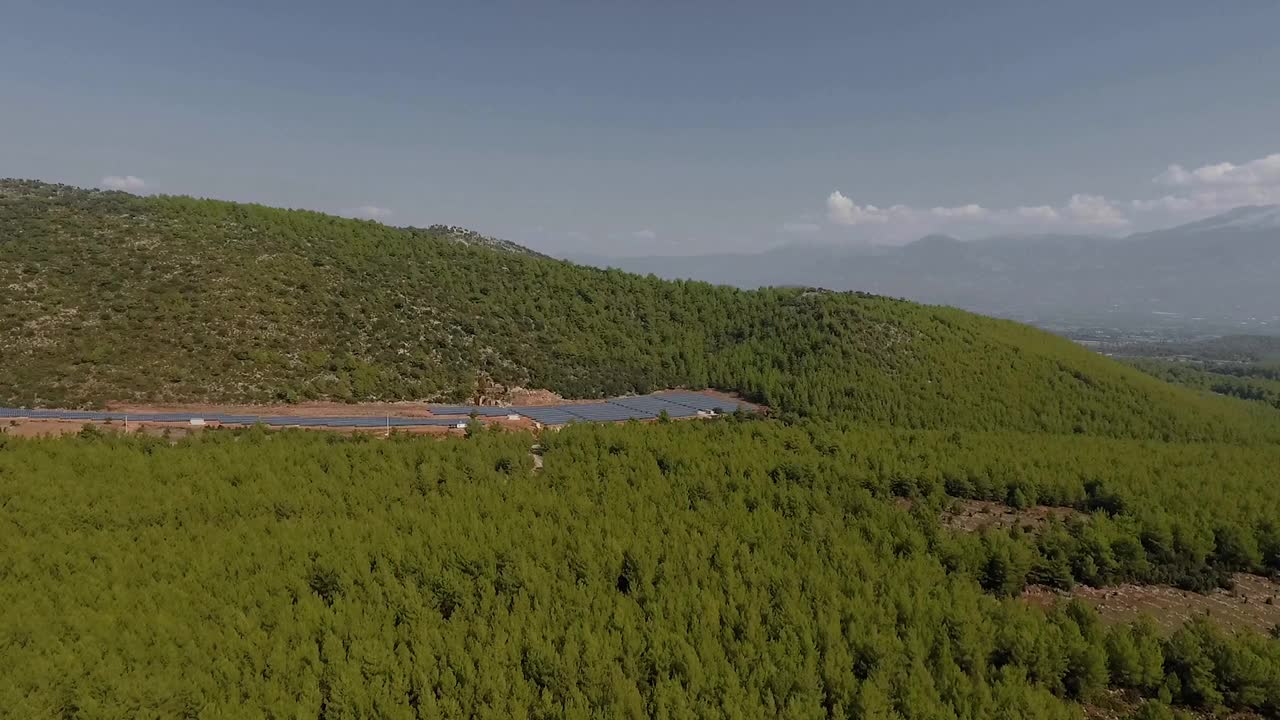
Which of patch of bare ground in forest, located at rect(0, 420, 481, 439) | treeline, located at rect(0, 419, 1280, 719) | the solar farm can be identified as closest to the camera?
treeline, located at rect(0, 419, 1280, 719)

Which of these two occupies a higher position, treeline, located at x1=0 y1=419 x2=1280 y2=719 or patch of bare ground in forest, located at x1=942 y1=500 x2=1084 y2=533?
treeline, located at x1=0 y1=419 x2=1280 y2=719

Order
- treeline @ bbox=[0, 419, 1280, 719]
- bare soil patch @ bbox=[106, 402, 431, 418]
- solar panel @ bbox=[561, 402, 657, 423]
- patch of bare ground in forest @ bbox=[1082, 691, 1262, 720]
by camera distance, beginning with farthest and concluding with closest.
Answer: solar panel @ bbox=[561, 402, 657, 423] < bare soil patch @ bbox=[106, 402, 431, 418] < patch of bare ground in forest @ bbox=[1082, 691, 1262, 720] < treeline @ bbox=[0, 419, 1280, 719]

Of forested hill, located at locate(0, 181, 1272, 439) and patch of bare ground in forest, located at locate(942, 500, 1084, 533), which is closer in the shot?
patch of bare ground in forest, located at locate(942, 500, 1084, 533)

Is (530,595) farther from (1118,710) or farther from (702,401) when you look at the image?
(702,401)

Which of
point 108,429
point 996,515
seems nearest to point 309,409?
point 108,429

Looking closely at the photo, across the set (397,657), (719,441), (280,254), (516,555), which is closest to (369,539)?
(516,555)

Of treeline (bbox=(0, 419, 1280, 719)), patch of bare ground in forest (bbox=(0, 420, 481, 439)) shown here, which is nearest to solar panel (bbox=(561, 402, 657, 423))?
patch of bare ground in forest (bbox=(0, 420, 481, 439))

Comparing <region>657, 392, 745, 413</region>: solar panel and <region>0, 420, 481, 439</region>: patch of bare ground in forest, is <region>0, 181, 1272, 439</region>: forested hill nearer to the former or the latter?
<region>657, 392, 745, 413</region>: solar panel
